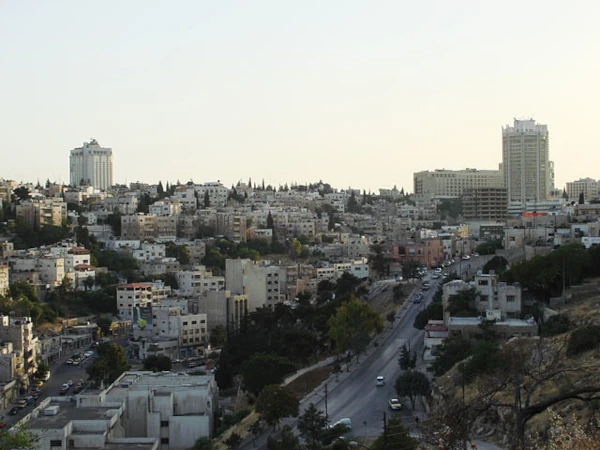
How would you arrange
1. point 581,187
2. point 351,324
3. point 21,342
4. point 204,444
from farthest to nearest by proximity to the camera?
1. point 581,187
2. point 21,342
3. point 351,324
4. point 204,444

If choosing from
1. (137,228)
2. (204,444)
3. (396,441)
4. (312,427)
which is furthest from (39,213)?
(396,441)

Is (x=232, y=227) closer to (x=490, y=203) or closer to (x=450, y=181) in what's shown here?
(x=490, y=203)

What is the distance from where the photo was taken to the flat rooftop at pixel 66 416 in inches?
604

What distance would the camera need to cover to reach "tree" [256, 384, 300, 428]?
51.5 feet

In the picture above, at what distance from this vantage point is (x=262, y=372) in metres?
19.0

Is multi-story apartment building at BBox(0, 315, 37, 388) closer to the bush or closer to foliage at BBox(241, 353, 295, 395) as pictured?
foliage at BBox(241, 353, 295, 395)

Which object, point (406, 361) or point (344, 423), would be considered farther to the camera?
point (406, 361)

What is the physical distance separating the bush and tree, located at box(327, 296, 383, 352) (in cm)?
719

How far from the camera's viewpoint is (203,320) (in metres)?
28.8

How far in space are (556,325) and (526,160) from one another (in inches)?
1592

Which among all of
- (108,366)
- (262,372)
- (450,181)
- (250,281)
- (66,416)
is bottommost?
(108,366)

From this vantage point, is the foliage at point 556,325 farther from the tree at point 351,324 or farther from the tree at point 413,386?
the tree at point 351,324

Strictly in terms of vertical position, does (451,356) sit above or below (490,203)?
below

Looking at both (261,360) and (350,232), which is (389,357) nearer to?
(261,360)
